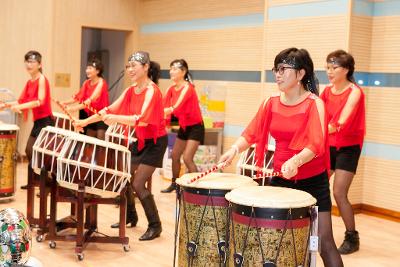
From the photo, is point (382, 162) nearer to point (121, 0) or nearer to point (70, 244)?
point (70, 244)

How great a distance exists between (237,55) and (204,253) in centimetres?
509

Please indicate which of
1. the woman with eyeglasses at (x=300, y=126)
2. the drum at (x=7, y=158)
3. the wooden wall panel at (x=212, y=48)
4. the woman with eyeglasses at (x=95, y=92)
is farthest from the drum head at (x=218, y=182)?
the wooden wall panel at (x=212, y=48)

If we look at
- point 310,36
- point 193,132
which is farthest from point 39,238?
point 310,36

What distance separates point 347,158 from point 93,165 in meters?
1.96

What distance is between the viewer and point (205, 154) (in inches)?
311

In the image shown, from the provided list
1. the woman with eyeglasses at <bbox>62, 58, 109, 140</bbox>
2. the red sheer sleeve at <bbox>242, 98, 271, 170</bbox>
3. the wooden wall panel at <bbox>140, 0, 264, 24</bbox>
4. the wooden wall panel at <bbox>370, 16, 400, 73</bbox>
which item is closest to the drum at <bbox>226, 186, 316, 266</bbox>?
the red sheer sleeve at <bbox>242, 98, 271, 170</bbox>

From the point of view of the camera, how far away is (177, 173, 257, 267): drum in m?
3.28

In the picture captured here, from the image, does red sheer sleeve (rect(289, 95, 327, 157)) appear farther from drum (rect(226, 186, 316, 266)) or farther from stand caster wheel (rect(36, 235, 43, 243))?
stand caster wheel (rect(36, 235, 43, 243))

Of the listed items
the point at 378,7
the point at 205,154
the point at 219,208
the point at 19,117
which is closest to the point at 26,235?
the point at 219,208

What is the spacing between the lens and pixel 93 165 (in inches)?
167

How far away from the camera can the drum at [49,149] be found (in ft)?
14.9

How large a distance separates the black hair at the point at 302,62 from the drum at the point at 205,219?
2.14ft

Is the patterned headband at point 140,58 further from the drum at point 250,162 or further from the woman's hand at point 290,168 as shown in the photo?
the woman's hand at point 290,168

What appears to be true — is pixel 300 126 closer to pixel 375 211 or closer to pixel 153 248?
pixel 153 248
